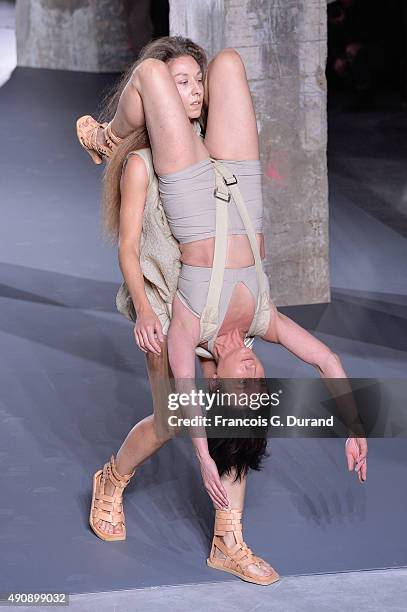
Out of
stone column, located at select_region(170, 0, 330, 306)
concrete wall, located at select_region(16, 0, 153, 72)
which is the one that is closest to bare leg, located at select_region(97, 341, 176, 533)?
stone column, located at select_region(170, 0, 330, 306)

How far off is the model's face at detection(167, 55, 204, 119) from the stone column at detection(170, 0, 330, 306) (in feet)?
9.18

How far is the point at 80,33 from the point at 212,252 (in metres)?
11.0

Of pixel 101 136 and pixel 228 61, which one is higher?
pixel 228 61

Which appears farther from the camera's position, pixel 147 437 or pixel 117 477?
pixel 117 477

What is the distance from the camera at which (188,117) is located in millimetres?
3889

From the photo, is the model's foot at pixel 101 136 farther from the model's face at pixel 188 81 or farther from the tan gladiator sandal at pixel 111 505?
the tan gladiator sandal at pixel 111 505

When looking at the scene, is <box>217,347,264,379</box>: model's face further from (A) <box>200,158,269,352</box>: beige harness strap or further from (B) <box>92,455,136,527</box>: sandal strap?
(B) <box>92,455,136,527</box>: sandal strap

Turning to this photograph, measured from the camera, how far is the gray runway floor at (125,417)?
4.24 m

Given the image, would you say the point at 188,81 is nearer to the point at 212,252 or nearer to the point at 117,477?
the point at 212,252

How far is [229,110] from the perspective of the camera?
12.8ft

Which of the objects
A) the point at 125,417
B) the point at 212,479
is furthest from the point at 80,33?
the point at 212,479

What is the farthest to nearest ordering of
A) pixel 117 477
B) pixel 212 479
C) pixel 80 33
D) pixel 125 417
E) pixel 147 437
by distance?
pixel 80 33
pixel 125 417
pixel 117 477
pixel 147 437
pixel 212 479

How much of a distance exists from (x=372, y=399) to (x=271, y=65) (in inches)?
79.5

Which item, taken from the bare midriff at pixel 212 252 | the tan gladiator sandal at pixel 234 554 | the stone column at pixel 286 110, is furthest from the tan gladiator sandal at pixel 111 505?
the stone column at pixel 286 110
